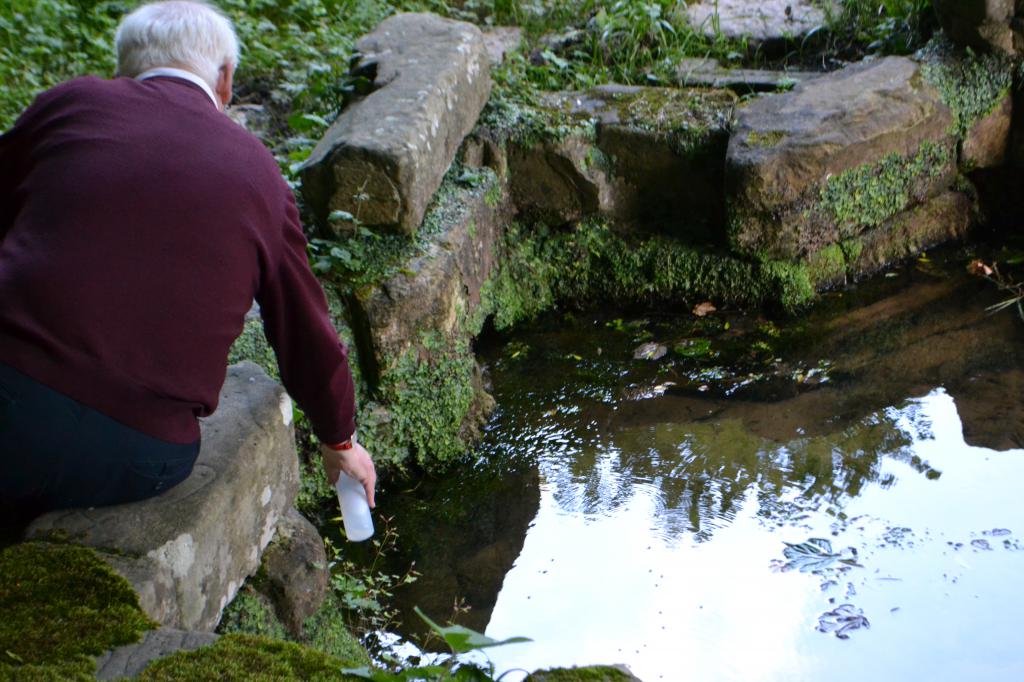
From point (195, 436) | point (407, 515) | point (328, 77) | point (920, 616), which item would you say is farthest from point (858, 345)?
point (195, 436)

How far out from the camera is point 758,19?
6.62m

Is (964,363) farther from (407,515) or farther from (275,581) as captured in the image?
(275,581)

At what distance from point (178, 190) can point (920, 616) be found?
2.42 meters

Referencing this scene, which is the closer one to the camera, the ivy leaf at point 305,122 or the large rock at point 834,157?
the ivy leaf at point 305,122

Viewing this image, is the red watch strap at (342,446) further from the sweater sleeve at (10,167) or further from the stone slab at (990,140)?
the stone slab at (990,140)

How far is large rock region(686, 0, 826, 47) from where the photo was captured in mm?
6402

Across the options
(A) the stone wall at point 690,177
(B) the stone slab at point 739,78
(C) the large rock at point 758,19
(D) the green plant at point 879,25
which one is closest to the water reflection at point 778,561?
(A) the stone wall at point 690,177

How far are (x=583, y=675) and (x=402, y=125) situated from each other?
268cm

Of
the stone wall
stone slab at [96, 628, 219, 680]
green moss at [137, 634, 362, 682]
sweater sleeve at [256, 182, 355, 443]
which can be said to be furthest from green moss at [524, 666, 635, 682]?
the stone wall

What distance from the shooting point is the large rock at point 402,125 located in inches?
146

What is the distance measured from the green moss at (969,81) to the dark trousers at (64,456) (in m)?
4.52

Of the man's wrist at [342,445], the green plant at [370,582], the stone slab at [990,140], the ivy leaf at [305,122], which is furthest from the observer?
the stone slab at [990,140]

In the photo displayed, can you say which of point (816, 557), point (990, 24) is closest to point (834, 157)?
point (990, 24)

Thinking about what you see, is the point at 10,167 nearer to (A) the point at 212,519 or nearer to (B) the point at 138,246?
(B) the point at 138,246
